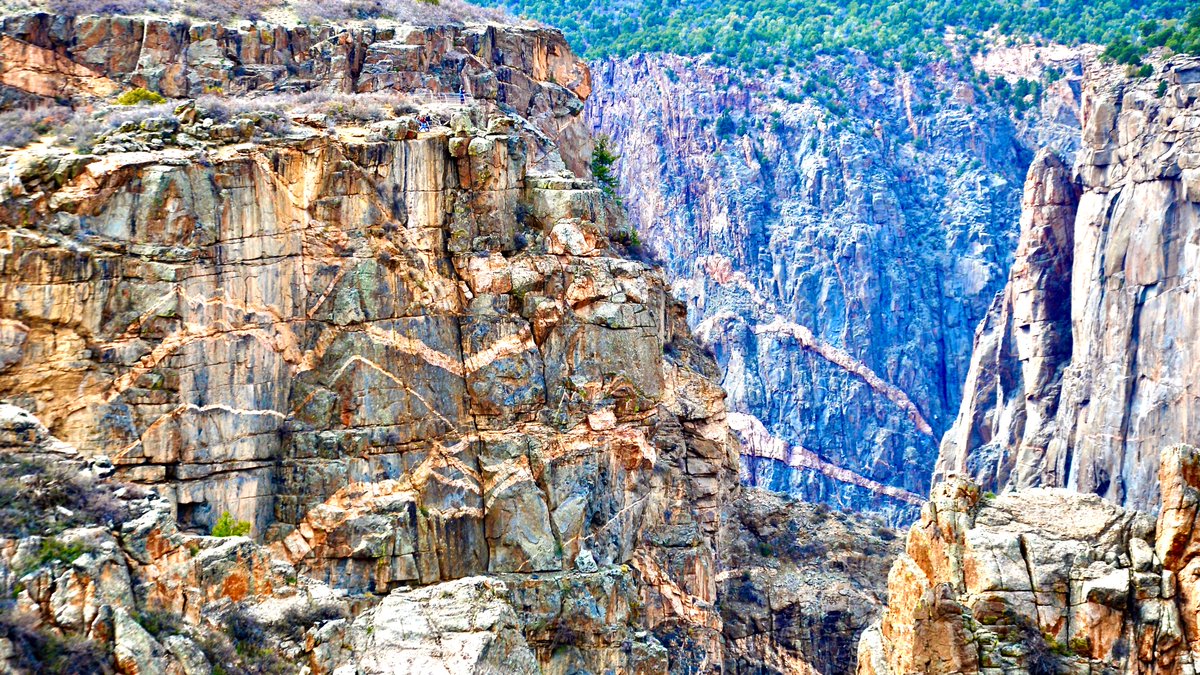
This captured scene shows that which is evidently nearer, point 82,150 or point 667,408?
point 82,150

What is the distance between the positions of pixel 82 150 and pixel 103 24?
29.1 ft

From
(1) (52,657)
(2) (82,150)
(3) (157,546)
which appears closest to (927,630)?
(3) (157,546)

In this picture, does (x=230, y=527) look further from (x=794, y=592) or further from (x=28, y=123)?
(x=794, y=592)

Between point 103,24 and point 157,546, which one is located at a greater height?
point 103,24

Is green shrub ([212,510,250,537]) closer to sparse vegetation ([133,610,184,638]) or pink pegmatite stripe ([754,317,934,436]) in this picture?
sparse vegetation ([133,610,184,638])

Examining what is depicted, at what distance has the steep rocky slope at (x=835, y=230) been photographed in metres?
107

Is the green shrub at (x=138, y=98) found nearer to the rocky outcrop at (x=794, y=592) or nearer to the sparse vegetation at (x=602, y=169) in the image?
the sparse vegetation at (x=602, y=169)

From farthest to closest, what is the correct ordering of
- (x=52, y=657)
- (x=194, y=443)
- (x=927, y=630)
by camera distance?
(x=194, y=443), (x=927, y=630), (x=52, y=657)

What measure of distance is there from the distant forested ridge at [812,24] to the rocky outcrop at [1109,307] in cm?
2786

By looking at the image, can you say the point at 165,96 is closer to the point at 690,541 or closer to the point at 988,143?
the point at 690,541

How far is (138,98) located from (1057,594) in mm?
33047

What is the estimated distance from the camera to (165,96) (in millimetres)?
57062

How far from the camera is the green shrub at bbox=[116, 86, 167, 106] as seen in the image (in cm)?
5500

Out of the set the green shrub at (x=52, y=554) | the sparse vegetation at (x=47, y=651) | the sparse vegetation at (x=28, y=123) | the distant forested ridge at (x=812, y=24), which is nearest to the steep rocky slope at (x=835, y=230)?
the distant forested ridge at (x=812, y=24)
